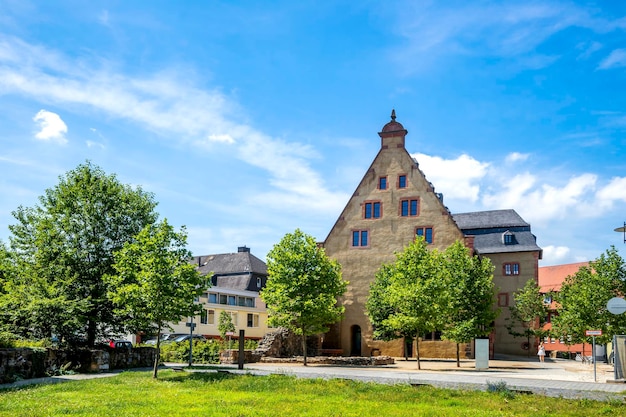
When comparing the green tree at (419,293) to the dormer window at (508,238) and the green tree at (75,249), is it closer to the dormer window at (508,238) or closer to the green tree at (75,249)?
the green tree at (75,249)

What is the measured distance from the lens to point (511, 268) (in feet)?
224

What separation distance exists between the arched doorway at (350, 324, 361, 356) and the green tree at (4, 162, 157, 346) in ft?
86.7

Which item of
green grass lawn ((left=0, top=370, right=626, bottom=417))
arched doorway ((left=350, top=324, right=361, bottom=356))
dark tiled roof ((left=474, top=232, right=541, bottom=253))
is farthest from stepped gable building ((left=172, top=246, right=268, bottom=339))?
green grass lawn ((left=0, top=370, right=626, bottom=417))

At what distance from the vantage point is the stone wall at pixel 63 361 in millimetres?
26564

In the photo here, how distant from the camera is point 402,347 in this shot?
183ft

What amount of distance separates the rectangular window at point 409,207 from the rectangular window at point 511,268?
55.1 feet

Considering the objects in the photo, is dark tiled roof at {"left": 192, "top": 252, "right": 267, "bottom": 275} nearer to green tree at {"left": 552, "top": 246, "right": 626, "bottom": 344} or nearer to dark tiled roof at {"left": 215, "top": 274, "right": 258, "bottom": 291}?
dark tiled roof at {"left": 215, "top": 274, "right": 258, "bottom": 291}

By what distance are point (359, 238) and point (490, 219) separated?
21.1m

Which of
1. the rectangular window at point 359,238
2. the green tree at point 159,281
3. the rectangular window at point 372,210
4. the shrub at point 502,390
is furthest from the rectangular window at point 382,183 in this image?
the shrub at point 502,390

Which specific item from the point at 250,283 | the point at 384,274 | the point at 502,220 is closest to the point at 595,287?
the point at 384,274

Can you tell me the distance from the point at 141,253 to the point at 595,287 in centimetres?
3119

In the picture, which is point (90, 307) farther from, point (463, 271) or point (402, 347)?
point (402, 347)

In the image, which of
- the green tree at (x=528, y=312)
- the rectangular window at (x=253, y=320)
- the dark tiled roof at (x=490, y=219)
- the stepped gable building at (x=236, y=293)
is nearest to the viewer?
the green tree at (x=528, y=312)

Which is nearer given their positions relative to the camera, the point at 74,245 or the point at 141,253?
the point at 141,253
